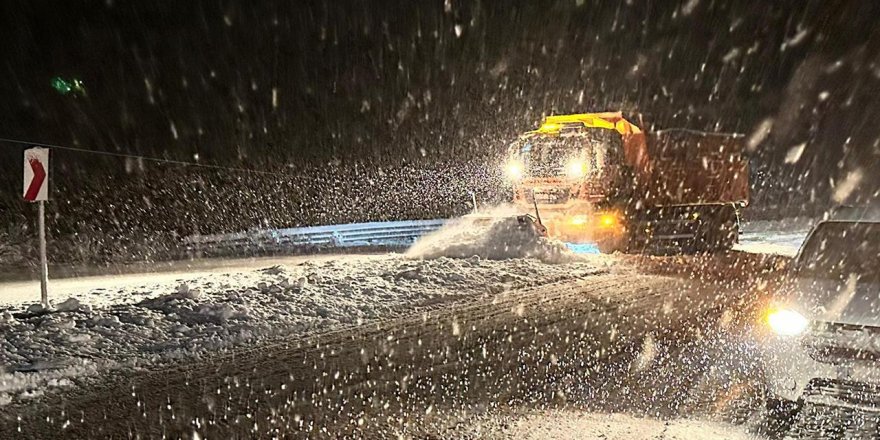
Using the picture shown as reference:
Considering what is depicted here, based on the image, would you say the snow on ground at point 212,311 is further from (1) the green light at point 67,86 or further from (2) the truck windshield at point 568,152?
(1) the green light at point 67,86

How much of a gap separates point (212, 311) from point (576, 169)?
1102cm

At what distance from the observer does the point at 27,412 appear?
253 inches

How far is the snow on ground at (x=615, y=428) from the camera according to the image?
536 cm

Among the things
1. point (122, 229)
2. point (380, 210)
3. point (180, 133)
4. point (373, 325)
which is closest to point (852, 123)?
point (380, 210)

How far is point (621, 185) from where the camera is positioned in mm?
19984

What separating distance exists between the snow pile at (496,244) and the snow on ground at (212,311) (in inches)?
62.1

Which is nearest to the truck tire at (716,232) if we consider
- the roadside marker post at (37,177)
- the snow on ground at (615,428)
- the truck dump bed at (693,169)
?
the truck dump bed at (693,169)

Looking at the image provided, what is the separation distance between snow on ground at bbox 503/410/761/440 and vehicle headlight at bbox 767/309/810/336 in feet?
2.73

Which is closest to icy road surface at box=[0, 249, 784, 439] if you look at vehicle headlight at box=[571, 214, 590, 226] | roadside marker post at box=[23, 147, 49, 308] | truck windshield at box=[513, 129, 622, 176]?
roadside marker post at box=[23, 147, 49, 308]

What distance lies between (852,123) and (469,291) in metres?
51.3

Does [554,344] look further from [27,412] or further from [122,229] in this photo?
[122,229]

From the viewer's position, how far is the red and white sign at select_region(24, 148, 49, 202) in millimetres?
10742

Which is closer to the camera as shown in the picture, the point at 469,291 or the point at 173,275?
the point at 469,291

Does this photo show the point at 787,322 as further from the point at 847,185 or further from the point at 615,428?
the point at 847,185
